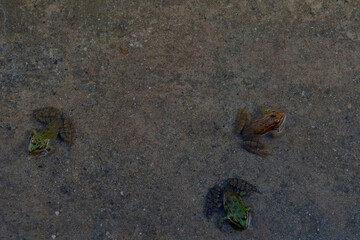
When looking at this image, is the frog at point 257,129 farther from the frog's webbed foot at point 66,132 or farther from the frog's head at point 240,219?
the frog's webbed foot at point 66,132

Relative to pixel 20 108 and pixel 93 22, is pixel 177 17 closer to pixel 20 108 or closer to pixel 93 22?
pixel 93 22

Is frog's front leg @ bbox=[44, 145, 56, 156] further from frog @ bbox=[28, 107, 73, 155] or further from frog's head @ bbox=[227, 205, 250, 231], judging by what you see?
frog's head @ bbox=[227, 205, 250, 231]

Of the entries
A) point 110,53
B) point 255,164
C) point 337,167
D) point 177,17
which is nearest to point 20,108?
point 110,53

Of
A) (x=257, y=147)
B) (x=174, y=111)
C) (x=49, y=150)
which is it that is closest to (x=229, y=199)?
(x=257, y=147)

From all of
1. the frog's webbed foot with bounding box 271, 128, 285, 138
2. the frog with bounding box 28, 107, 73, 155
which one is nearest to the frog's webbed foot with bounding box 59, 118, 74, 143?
the frog with bounding box 28, 107, 73, 155

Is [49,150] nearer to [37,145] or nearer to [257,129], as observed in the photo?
[37,145]
